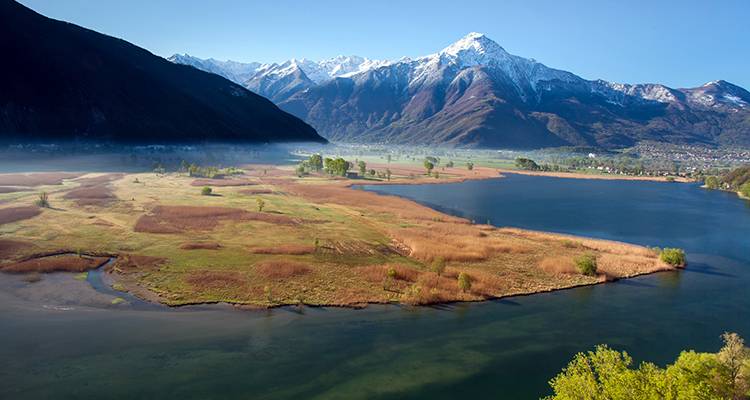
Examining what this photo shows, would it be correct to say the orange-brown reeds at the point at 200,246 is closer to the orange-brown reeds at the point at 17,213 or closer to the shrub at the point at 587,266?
the orange-brown reeds at the point at 17,213

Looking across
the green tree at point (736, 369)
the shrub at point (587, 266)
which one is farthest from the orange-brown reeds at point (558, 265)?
the green tree at point (736, 369)

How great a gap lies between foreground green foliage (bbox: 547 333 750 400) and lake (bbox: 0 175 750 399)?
11.3 meters

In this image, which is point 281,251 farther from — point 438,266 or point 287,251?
point 438,266

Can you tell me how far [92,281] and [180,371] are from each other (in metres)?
28.7

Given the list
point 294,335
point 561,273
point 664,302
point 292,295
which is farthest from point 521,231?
point 294,335

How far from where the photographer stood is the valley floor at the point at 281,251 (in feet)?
197

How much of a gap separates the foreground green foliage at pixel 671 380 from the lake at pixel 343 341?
11.3m

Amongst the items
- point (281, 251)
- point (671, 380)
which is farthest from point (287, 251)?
point (671, 380)

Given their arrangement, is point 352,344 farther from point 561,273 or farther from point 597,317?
point 561,273

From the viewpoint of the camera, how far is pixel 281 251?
7525 cm

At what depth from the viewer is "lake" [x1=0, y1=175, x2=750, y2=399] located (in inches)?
1524

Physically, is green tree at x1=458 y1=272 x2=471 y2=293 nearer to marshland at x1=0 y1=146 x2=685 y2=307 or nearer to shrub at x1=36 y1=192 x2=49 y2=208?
marshland at x1=0 y1=146 x2=685 y2=307

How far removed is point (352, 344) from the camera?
46.3 meters

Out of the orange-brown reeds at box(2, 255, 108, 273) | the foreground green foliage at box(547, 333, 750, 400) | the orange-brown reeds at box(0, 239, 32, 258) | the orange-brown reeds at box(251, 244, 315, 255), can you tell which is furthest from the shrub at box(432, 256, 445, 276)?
the orange-brown reeds at box(0, 239, 32, 258)
